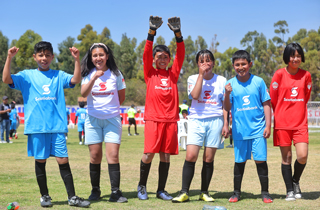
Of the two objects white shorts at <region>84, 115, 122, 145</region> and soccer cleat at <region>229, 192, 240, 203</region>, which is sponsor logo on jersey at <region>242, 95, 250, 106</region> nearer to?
soccer cleat at <region>229, 192, 240, 203</region>

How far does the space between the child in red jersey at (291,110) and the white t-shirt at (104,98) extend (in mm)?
2271

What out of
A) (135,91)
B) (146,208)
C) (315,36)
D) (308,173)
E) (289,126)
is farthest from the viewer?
(135,91)

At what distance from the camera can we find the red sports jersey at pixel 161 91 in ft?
16.7

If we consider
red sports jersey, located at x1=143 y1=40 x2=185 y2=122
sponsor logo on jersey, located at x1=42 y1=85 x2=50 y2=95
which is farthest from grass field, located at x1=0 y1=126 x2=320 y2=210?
sponsor logo on jersey, located at x1=42 y1=85 x2=50 y2=95

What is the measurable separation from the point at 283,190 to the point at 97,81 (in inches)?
131

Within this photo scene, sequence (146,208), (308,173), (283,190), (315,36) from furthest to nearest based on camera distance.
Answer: (315,36) → (308,173) → (283,190) → (146,208)

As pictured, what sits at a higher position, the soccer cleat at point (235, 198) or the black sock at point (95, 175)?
the black sock at point (95, 175)

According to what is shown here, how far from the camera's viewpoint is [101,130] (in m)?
5.08

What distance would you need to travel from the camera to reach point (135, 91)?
2202 inches

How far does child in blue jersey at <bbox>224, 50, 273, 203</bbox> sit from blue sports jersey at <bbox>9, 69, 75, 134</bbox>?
2.20 m

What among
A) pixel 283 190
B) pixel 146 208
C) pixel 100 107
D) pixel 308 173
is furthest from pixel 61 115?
pixel 308 173

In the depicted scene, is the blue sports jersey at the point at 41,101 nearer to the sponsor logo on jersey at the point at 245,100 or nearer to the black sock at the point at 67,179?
the black sock at the point at 67,179

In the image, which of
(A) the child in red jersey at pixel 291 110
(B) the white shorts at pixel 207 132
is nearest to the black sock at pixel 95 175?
(B) the white shorts at pixel 207 132

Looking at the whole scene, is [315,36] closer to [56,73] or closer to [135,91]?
[135,91]
